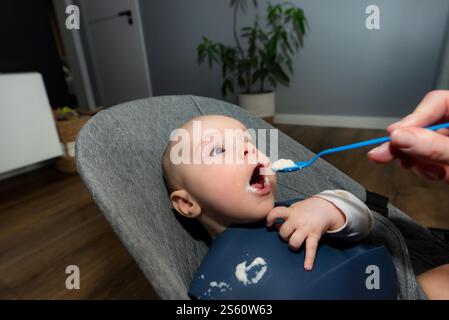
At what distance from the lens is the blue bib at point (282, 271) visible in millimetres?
440

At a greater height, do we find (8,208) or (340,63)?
(340,63)

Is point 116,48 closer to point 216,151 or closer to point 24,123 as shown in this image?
point 24,123

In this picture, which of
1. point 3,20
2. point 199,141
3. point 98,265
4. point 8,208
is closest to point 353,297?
point 199,141

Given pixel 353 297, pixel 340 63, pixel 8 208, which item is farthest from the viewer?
pixel 340 63

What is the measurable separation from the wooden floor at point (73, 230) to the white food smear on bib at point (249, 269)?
55 centimetres

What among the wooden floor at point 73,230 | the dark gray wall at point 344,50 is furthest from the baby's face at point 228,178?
the dark gray wall at point 344,50

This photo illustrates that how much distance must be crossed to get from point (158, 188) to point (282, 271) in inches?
10.5

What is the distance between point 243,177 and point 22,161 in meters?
1.67

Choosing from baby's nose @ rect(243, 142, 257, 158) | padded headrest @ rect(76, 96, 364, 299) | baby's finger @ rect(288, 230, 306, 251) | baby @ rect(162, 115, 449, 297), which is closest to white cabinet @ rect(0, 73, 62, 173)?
padded headrest @ rect(76, 96, 364, 299)

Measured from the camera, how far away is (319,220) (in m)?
0.49

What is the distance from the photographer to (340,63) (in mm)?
2213

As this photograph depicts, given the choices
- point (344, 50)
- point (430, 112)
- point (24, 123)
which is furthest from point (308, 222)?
point (344, 50)

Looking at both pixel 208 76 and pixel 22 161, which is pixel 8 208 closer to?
pixel 22 161

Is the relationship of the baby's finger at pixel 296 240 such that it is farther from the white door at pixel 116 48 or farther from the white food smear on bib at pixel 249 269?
the white door at pixel 116 48
